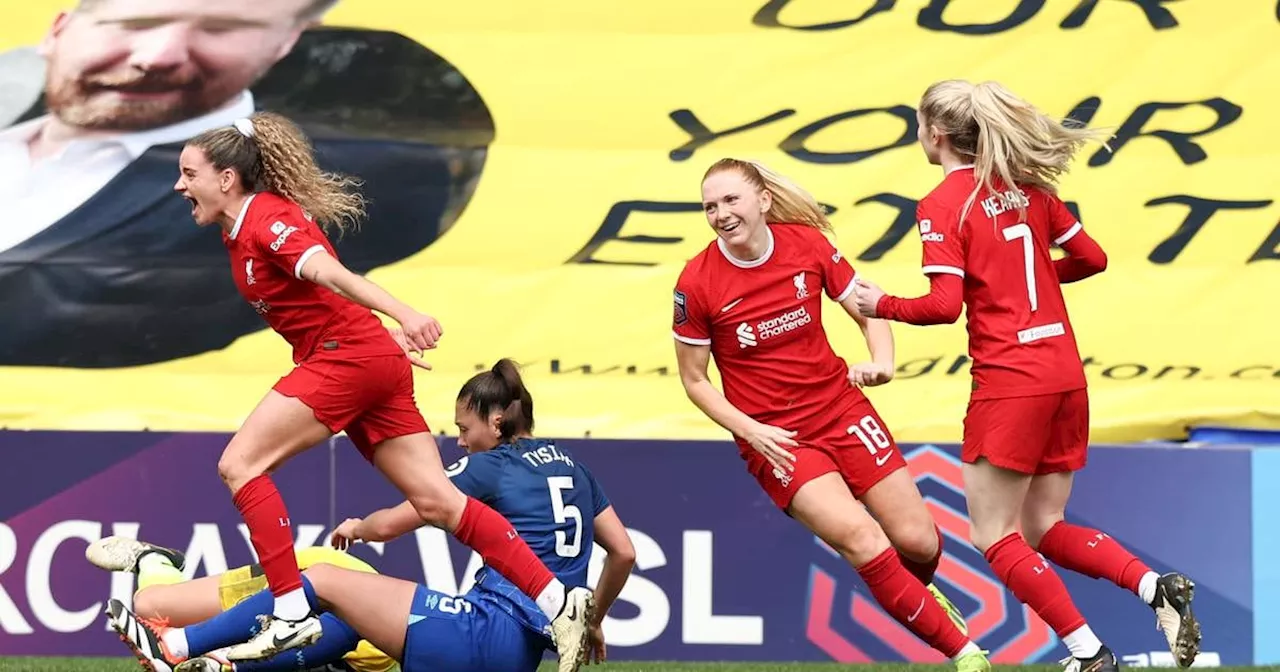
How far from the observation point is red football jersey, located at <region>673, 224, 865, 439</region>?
5484 millimetres

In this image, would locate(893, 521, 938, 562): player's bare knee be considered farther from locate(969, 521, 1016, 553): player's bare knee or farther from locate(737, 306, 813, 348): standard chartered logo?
locate(737, 306, 813, 348): standard chartered logo

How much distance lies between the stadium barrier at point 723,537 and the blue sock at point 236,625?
2.06 metres

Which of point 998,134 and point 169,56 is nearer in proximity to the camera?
point 998,134

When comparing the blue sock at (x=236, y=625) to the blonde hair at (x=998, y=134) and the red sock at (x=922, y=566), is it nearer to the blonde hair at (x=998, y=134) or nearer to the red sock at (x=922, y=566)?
the red sock at (x=922, y=566)

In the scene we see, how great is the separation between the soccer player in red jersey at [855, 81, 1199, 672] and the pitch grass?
1465 mm

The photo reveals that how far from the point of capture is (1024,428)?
5.15 meters

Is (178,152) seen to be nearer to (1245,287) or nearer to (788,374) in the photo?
(788,374)

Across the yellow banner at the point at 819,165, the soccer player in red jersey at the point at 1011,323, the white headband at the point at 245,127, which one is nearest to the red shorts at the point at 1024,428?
the soccer player in red jersey at the point at 1011,323

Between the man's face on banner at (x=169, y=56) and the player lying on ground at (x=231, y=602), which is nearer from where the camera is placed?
the player lying on ground at (x=231, y=602)

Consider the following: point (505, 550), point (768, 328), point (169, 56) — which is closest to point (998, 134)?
point (768, 328)

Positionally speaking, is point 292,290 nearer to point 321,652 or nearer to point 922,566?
point 321,652

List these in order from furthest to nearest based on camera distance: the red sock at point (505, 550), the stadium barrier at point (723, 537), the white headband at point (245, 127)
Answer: the stadium barrier at point (723, 537) → the white headband at point (245, 127) → the red sock at point (505, 550)

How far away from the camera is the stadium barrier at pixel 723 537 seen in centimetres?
700

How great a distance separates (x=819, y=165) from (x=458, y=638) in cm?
342
